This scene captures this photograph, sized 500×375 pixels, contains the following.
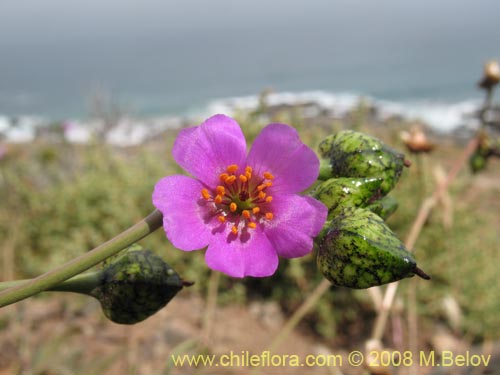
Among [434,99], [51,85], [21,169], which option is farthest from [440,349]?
[51,85]

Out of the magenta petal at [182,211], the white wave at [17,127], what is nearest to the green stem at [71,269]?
the magenta petal at [182,211]

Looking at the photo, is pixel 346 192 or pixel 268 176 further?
pixel 268 176

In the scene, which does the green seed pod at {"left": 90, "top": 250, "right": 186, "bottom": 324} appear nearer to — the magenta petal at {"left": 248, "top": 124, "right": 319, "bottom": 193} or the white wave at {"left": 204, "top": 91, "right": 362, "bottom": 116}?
the magenta petal at {"left": 248, "top": 124, "right": 319, "bottom": 193}

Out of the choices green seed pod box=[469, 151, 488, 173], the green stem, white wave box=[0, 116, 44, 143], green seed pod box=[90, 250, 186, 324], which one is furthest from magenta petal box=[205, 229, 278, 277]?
white wave box=[0, 116, 44, 143]

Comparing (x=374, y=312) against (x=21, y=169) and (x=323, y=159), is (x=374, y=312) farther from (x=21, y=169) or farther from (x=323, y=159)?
(x=21, y=169)

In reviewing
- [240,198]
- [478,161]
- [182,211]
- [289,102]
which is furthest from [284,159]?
[289,102]

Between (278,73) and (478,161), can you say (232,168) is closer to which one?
(478,161)
